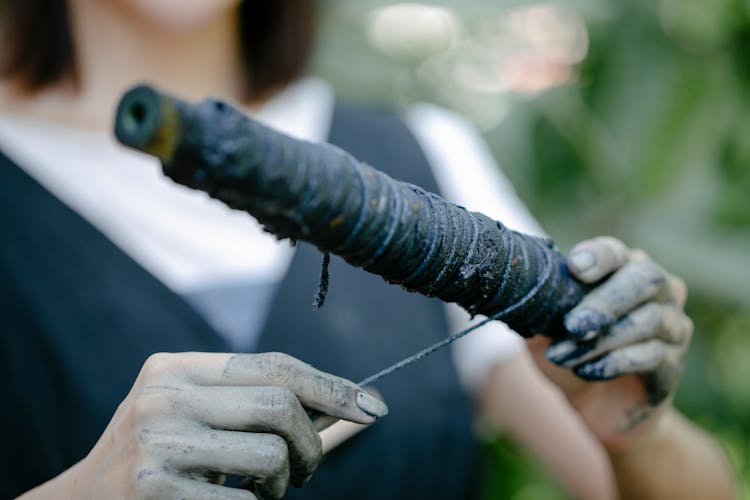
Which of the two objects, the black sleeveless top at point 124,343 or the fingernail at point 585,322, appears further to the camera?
the black sleeveless top at point 124,343

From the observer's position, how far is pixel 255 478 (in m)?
0.41

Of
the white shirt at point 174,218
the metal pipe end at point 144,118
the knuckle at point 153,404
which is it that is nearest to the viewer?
the metal pipe end at point 144,118

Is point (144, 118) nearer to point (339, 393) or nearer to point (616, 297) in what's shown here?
point (339, 393)

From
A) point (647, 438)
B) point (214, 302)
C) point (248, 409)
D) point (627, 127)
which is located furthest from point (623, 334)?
point (627, 127)

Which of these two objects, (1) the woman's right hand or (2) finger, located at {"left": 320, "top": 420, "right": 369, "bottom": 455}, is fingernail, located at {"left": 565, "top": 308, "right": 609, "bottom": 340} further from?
(2) finger, located at {"left": 320, "top": 420, "right": 369, "bottom": 455}

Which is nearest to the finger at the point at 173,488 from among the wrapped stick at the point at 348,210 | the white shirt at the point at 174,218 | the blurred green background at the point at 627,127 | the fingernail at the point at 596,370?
the wrapped stick at the point at 348,210

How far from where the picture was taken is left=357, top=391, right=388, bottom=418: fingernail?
418 millimetres

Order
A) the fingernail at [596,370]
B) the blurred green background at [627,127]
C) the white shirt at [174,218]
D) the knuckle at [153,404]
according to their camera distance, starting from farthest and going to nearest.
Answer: the blurred green background at [627,127]
the white shirt at [174,218]
the fingernail at [596,370]
the knuckle at [153,404]

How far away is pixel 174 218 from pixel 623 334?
1.63 feet

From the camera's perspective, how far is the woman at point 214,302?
658 mm

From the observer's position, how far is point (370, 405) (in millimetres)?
420

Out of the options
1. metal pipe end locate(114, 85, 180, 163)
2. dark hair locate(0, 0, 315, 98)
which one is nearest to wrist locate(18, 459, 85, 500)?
metal pipe end locate(114, 85, 180, 163)

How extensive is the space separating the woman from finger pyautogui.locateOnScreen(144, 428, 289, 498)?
243 mm

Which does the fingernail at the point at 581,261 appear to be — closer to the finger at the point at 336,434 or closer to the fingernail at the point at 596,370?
the fingernail at the point at 596,370
